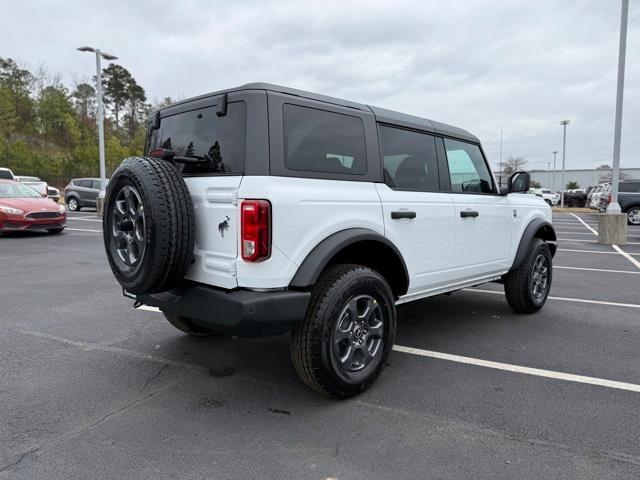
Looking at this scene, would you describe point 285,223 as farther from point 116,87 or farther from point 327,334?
point 116,87

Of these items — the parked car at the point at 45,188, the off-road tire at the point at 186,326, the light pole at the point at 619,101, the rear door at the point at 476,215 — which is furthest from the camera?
the parked car at the point at 45,188

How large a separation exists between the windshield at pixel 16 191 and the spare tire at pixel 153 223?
11.8 metres

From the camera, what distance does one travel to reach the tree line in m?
42.0

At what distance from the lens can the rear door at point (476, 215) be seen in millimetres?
4242

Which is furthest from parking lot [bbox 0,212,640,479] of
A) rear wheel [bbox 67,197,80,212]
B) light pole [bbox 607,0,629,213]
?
rear wheel [bbox 67,197,80,212]

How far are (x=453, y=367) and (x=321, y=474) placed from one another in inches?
68.0

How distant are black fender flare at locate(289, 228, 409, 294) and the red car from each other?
11.6 m

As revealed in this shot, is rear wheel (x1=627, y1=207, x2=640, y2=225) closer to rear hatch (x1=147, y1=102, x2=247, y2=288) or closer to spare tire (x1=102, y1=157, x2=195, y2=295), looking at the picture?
rear hatch (x1=147, y1=102, x2=247, y2=288)

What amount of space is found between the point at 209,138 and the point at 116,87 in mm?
69788

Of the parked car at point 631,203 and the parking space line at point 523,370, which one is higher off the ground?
the parked car at point 631,203

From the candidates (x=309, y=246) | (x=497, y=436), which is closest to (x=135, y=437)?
(x=309, y=246)

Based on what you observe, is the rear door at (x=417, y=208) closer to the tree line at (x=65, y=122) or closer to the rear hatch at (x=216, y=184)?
the rear hatch at (x=216, y=184)

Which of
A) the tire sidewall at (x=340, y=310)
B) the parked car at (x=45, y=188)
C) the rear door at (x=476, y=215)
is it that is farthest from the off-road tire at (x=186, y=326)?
the parked car at (x=45, y=188)

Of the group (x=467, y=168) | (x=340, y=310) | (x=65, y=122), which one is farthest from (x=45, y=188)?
(x=65, y=122)
